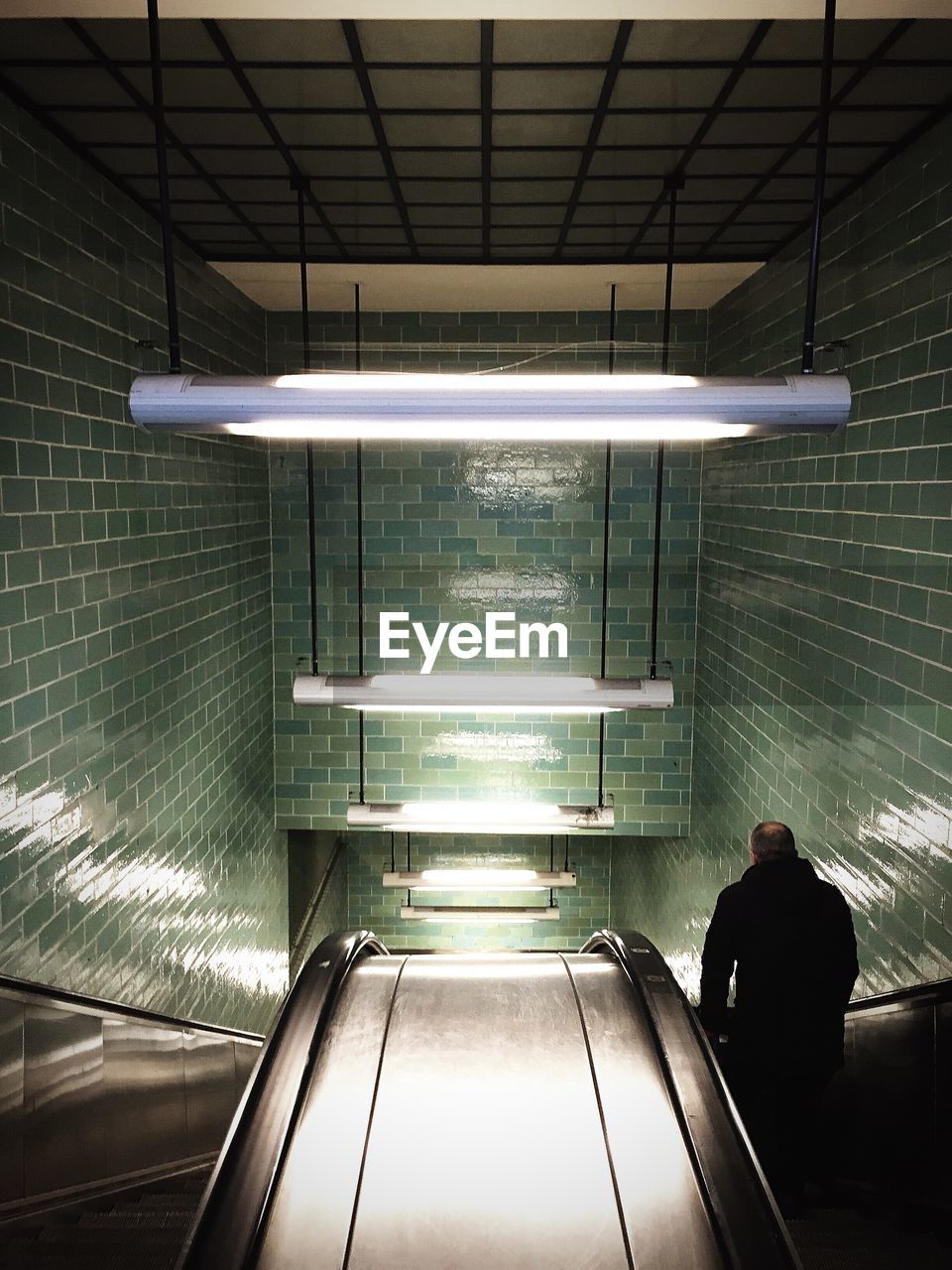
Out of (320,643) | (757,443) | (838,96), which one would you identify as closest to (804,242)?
(757,443)

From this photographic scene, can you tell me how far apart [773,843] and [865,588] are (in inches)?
48.0

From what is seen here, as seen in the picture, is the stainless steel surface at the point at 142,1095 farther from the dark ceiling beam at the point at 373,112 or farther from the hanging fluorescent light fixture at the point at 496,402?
the dark ceiling beam at the point at 373,112

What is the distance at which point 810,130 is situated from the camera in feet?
11.5

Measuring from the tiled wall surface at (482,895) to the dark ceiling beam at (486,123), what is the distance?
6.07 meters

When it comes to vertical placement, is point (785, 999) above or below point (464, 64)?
below

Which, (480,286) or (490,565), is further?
(490,565)

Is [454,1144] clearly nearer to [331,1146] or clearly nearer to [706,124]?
[331,1146]

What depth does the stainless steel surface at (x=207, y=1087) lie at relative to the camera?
3.90m

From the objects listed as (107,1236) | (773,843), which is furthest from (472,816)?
(107,1236)

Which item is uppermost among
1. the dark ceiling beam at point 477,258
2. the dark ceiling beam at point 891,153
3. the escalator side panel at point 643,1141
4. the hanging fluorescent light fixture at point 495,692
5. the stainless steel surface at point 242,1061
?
the dark ceiling beam at point 477,258

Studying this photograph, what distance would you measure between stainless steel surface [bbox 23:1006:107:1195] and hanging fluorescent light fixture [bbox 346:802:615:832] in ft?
6.66

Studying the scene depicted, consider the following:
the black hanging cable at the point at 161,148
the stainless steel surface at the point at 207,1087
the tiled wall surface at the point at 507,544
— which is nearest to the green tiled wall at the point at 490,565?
the tiled wall surface at the point at 507,544

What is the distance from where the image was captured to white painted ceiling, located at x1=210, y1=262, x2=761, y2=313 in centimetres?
557

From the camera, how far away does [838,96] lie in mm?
3145
